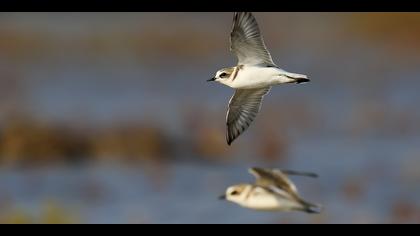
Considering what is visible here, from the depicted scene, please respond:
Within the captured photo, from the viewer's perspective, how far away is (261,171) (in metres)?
6.45

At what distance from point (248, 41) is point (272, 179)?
95 cm

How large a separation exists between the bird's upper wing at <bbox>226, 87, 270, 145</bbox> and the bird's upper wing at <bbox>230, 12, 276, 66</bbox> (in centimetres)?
39

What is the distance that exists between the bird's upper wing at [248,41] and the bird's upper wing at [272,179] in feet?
2.68

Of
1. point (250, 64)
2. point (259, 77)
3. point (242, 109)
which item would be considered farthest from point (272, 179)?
point (242, 109)

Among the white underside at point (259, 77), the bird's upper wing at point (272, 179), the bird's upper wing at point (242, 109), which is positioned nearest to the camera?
the bird's upper wing at point (272, 179)

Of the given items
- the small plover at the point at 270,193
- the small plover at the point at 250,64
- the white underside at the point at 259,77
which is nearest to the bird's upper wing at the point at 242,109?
the small plover at the point at 250,64

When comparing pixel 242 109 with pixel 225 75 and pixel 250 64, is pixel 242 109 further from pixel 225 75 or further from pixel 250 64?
pixel 250 64

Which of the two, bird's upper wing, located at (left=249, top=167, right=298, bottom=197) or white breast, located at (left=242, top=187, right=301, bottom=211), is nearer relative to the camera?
white breast, located at (left=242, top=187, right=301, bottom=211)

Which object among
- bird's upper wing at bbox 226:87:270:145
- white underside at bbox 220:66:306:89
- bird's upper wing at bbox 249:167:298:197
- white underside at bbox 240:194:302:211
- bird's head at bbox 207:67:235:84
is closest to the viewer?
white underside at bbox 240:194:302:211

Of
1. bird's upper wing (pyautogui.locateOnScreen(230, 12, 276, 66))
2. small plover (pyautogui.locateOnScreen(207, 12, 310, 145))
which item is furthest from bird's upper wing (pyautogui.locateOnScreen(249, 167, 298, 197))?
bird's upper wing (pyautogui.locateOnScreen(230, 12, 276, 66))

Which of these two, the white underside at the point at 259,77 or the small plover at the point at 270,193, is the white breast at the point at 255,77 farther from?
the small plover at the point at 270,193

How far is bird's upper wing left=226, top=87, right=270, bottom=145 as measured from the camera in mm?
7348

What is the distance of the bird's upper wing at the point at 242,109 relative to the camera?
7.35m

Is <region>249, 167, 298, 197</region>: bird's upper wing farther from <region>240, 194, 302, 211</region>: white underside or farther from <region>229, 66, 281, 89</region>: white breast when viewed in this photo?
<region>229, 66, 281, 89</region>: white breast
